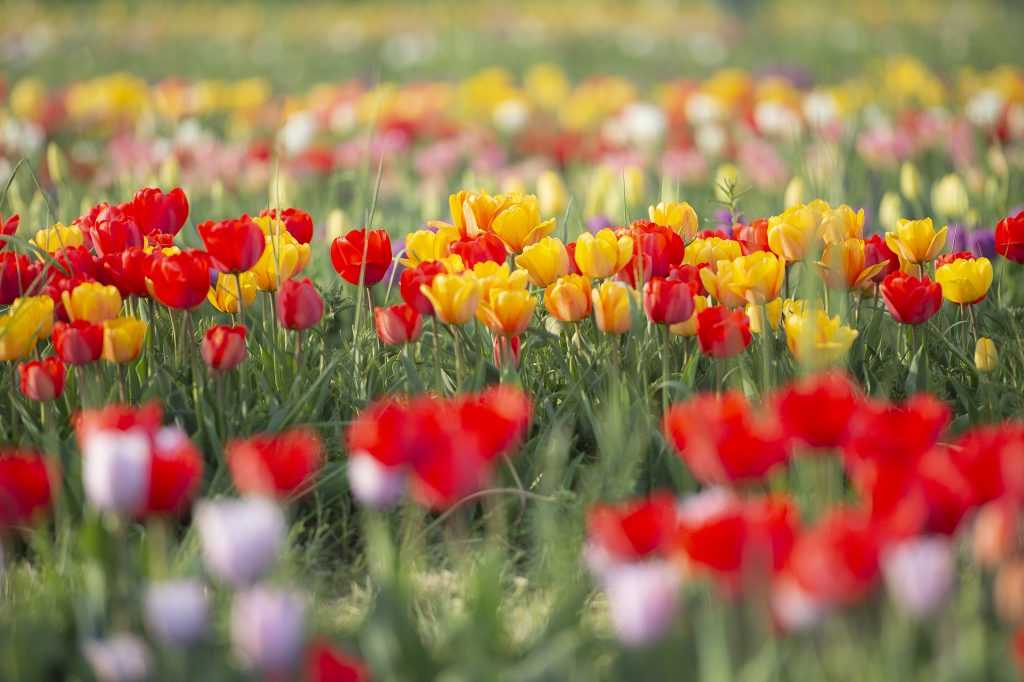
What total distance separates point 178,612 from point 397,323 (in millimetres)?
844

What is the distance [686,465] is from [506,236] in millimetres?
582

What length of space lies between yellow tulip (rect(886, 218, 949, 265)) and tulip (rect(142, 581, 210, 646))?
1403 mm

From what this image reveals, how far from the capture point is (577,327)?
2.02m

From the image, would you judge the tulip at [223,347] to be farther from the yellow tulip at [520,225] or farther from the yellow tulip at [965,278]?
the yellow tulip at [965,278]

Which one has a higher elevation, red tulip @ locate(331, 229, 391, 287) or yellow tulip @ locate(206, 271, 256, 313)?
red tulip @ locate(331, 229, 391, 287)

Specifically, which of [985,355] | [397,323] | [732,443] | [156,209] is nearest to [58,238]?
[156,209]

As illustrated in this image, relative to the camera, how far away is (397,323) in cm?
184

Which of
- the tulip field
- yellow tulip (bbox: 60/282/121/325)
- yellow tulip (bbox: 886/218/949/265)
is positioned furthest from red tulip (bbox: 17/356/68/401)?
yellow tulip (bbox: 886/218/949/265)

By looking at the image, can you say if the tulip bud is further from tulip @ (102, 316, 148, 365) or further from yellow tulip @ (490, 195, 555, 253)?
yellow tulip @ (490, 195, 555, 253)

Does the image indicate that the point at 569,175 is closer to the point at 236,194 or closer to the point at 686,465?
the point at 236,194

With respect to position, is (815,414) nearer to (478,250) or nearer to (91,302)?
(478,250)

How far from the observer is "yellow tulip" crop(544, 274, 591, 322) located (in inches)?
71.2

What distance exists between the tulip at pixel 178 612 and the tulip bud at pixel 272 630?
0.05m

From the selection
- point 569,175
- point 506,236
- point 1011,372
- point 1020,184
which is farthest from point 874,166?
point 506,236
